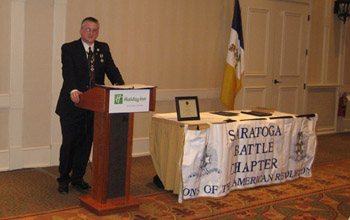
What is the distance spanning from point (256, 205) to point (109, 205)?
1320 millimetres

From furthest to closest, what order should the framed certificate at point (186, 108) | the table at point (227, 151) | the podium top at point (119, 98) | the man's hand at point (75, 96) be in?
the framed certificate at point (186, 108)
the table at point (227, 151)
the man's hand at point (75, 96)
the podium top at point (119, 98)

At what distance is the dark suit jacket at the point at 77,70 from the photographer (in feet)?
13.9

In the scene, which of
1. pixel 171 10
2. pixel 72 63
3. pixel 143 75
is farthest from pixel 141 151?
pixel 72 63

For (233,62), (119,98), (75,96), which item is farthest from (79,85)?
(233,62)

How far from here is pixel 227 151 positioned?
4441 mm

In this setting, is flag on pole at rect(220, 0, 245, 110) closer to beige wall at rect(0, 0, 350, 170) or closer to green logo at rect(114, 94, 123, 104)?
beige wall at rect(0, 0, 350, 170)

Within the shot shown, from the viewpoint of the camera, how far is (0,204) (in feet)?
13.4

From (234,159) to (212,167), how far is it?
30cm

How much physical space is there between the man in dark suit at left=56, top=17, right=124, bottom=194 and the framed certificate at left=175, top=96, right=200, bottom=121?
1.90 ft

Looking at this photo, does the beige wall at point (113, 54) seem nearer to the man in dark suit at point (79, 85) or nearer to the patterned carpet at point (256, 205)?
the man in dark suit at point (79, 85)

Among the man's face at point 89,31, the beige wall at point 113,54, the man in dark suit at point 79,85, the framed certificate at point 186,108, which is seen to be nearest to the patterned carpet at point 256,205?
the man in dark suit at point 79,85

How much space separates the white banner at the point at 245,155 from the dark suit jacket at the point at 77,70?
3.05 ft

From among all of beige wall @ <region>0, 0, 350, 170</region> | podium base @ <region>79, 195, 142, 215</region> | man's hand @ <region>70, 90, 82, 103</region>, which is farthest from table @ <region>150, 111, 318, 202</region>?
beige wall @ <region>0, 0, 350, 170</region>

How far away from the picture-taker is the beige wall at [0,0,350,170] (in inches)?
203
